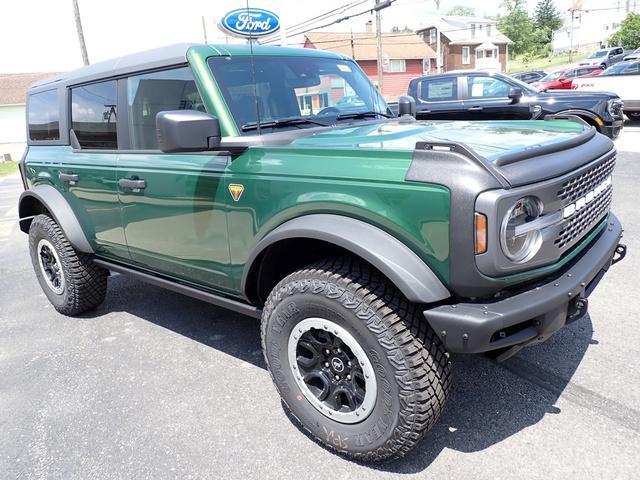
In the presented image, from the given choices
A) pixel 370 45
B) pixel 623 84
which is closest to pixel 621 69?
pixel 623 84

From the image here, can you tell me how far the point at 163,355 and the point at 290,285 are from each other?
1.64 meters

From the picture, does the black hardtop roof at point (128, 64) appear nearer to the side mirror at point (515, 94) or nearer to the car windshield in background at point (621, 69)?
the side mirror at point (515, 94)

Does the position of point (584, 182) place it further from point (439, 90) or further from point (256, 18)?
point (256, 18)

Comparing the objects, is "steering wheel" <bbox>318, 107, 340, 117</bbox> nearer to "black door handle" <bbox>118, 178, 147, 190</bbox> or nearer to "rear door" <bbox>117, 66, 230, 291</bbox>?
"rear door" <bbox>117, 66, 230, 291</bbox>

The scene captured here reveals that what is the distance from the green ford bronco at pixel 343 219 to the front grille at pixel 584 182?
0.01 metres

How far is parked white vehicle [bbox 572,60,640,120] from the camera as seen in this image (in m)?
13.7

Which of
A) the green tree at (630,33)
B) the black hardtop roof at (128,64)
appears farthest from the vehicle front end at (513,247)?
the green tree at (630,33)

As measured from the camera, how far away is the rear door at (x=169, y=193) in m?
2.90

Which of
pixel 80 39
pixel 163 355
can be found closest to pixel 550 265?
pixel 163 355

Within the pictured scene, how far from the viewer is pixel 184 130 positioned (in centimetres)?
256

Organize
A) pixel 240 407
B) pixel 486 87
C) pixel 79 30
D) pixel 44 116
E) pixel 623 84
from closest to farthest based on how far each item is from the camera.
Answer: pixel 240 407
pixel 44 116
pixel 486 87
pixel 623 84
pixel 79 30

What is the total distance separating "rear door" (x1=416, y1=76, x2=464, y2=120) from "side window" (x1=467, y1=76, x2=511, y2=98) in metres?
0.28

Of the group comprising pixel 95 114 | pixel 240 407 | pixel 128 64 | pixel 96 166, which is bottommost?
pixel 240 407

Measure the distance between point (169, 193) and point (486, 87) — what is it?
28.7ft
